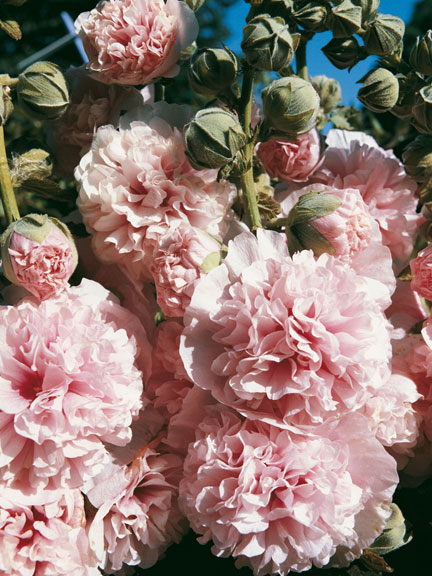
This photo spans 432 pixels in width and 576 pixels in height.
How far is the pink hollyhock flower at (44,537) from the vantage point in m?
0.56

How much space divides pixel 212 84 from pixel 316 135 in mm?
164

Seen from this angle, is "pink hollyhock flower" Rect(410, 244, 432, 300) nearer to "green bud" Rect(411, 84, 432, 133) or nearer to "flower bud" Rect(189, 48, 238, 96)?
"green bud" Rect(411, 84, 432, 133)

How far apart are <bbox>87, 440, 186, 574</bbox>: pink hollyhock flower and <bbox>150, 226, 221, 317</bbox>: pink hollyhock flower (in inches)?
6.0

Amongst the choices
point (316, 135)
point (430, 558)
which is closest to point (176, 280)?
point (316, 135)

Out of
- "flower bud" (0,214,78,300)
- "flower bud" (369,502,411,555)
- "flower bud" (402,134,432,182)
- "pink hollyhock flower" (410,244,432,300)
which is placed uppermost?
"flower bud" (0,214,78,300)

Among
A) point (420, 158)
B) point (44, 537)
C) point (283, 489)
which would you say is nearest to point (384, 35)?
point (420, 158)

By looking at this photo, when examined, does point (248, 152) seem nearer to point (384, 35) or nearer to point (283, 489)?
point (384, 35)

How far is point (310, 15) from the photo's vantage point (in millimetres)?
663

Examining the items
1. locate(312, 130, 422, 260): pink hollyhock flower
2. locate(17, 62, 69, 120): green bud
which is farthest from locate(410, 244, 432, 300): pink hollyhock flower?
locate(17, 62, 69, 120): green bud

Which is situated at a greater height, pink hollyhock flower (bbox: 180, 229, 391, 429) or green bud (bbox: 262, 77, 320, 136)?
green bud (bbox: 262, 77, 320, 136)

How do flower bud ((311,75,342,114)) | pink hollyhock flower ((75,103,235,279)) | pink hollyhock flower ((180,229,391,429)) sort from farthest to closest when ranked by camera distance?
1. flower bud ((311,75,342,114))
2. pink hollyhock flower ((75,103,235,279))
3. pink hollyhock flower ((180,229,391,429))

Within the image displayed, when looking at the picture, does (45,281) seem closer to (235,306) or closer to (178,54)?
(235,306)

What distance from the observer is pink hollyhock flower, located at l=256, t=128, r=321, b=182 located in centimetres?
72

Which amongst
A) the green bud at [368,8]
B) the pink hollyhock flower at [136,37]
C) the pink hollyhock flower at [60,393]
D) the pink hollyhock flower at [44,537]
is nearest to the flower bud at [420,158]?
the green bud at [368,8]
